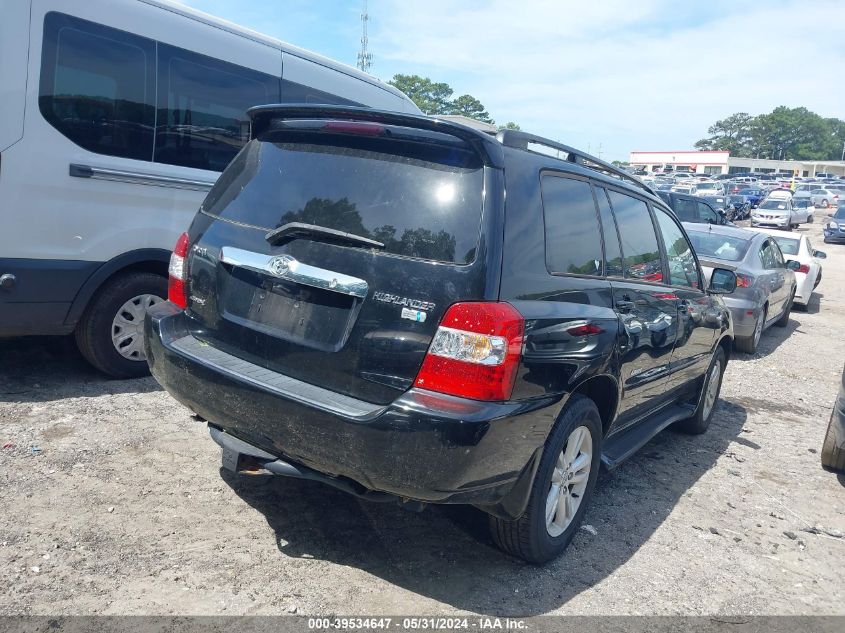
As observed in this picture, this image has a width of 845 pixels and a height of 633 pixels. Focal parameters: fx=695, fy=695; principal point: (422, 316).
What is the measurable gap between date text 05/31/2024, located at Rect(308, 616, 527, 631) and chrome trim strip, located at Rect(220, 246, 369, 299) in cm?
129

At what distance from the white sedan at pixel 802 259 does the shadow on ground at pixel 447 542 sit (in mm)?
9841

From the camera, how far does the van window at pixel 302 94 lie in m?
5.93

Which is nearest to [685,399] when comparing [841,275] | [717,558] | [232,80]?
[717,558]

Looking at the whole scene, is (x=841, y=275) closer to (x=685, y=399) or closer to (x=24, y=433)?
(x=685, y=399)

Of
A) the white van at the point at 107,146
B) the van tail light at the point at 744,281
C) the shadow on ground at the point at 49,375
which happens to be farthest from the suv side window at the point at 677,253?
the shadow on ground at the point at 49,375

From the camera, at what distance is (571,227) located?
3359 mm

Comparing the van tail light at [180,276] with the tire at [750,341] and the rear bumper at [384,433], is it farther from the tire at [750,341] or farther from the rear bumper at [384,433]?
the tire at [750,341]

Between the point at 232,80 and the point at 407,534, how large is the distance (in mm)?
3860

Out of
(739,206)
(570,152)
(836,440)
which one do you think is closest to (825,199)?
(739,206)

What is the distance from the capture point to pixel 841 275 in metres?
19.4

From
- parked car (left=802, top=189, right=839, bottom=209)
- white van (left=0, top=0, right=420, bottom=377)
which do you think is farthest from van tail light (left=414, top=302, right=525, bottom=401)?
parked car (left=802, top=189, right=839, bottom=209)

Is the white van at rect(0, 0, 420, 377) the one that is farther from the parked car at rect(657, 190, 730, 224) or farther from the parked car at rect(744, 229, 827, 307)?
the parked car at rect(657, 190, 730, 224)

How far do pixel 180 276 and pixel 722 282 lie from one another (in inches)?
152

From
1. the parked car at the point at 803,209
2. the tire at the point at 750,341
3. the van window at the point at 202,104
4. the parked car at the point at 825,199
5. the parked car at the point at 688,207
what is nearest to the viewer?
the van window at the point at 202,104
